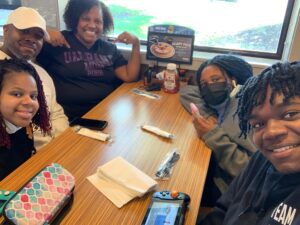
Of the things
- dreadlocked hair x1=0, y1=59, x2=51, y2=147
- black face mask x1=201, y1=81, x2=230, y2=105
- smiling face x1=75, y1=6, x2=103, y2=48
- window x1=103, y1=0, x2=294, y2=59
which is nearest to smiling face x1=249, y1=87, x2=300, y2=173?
black face mask x1=201, y1=81, x2=230, y2=105

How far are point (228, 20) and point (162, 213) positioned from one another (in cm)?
176

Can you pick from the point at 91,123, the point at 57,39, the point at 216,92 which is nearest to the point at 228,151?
the point at 216,92

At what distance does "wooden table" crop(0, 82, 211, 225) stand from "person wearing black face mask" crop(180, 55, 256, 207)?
71 mm

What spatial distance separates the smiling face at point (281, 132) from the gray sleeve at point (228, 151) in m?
0.42

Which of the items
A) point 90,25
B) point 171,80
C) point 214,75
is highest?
point 90,25

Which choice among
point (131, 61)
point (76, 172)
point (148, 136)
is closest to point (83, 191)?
point (76, 172)

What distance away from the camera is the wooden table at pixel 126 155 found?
0.90 metres

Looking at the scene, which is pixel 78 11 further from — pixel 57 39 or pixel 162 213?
pixel 162 213

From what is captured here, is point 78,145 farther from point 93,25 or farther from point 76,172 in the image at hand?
point 93,25

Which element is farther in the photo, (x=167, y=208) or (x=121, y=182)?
(x=121, y=182)

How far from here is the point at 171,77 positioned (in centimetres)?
184

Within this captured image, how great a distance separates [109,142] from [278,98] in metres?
0.72

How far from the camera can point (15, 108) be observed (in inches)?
44.2

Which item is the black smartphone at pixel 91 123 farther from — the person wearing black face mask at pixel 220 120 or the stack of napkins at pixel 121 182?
the person wearing black face mask at pixel 220 120
